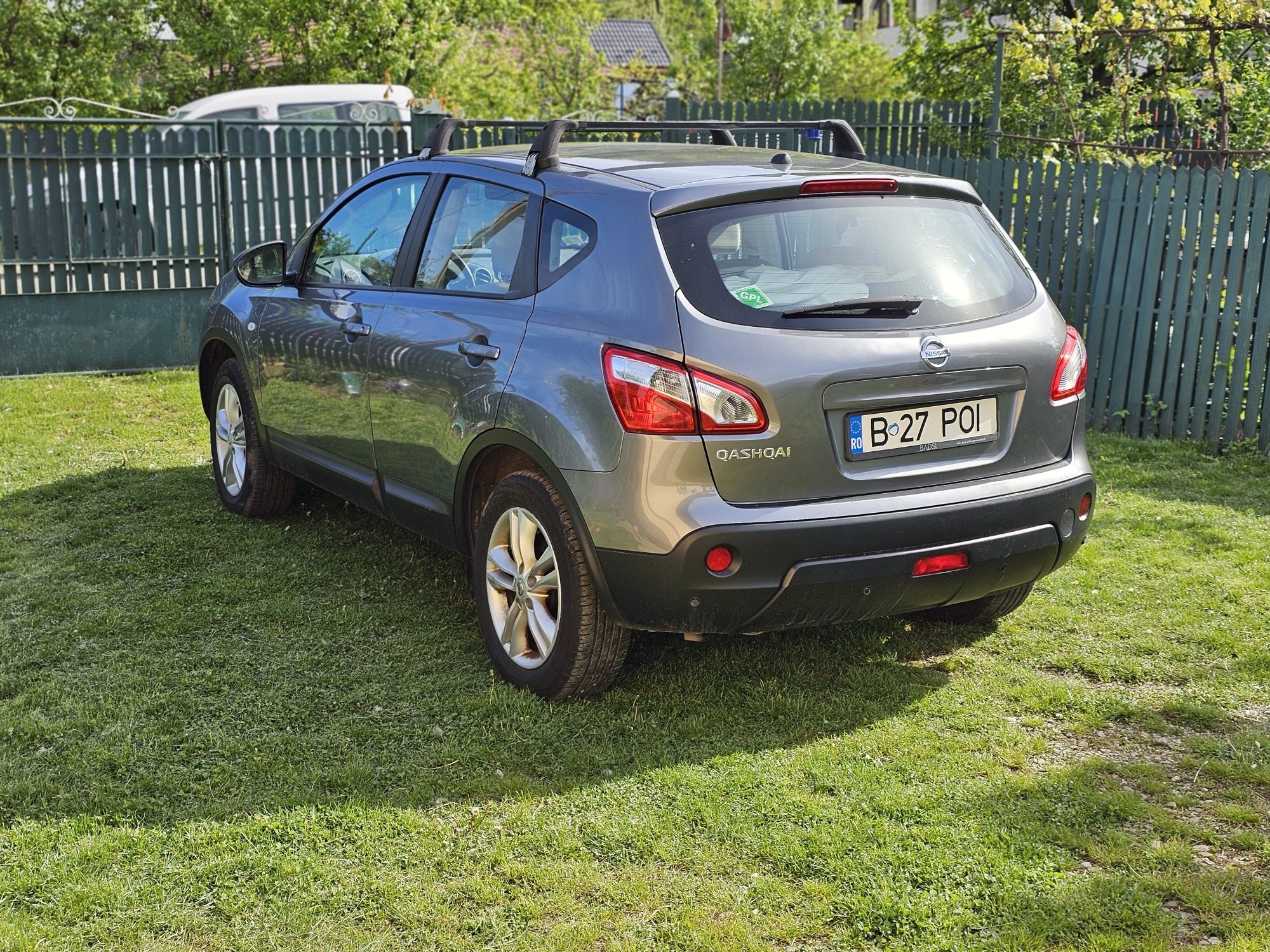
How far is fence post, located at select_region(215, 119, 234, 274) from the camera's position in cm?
1105

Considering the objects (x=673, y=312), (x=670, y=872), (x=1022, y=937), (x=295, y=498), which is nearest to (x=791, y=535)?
(x=673, y=312)

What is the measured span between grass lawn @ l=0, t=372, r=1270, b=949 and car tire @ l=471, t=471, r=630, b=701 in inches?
4.4

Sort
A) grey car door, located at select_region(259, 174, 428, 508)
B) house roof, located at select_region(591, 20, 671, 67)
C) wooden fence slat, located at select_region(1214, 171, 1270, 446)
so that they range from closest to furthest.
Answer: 1. grey car door, located at select_region(259, 174, 428, 508)
2. wooden fence slat, located at select_region(1214, 171, 1270, 446)
3. house roof, located at select_region(591, 20, 671, 67)

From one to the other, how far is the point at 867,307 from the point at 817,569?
0.82 meters

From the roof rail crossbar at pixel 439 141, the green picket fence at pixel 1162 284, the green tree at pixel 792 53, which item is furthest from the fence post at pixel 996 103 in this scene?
the green tree at pixel 792 53

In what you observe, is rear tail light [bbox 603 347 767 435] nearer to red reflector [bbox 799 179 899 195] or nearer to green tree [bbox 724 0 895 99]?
red reflector [bbox 799 179 899 195]

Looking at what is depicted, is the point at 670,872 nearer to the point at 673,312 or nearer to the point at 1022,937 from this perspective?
the point at 1022,937

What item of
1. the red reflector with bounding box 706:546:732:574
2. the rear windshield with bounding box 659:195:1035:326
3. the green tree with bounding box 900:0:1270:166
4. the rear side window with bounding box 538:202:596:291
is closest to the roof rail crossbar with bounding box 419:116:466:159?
the rear side window with bounding box 538:202:596:291

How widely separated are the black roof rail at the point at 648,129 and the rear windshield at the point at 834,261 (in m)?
0.76

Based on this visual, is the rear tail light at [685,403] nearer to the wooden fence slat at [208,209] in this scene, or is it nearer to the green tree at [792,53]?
the wooden fence slat at [208,209]

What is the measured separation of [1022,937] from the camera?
10.2 feet

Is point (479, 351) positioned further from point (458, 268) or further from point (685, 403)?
point (685, 403)

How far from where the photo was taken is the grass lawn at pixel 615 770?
324 cm

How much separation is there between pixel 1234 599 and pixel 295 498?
4347mm
